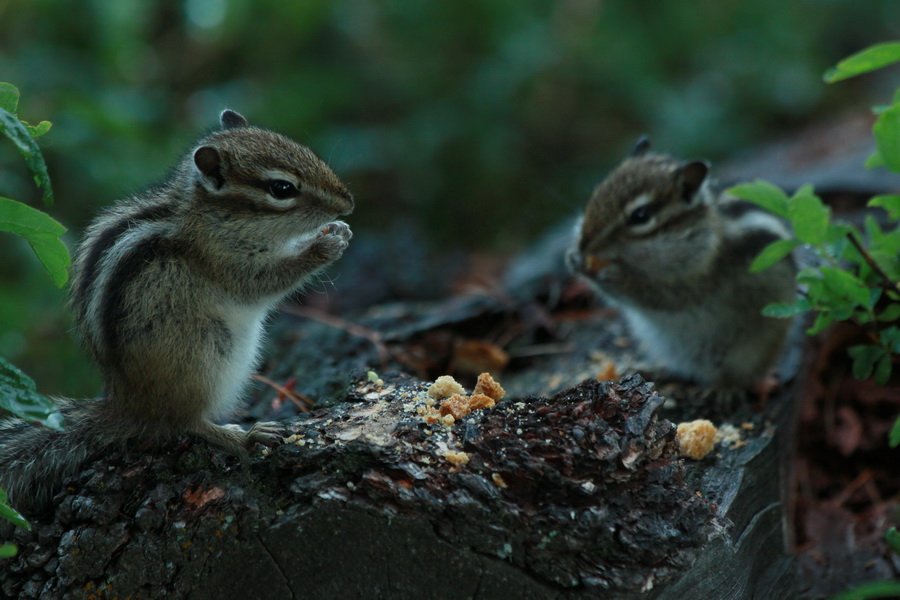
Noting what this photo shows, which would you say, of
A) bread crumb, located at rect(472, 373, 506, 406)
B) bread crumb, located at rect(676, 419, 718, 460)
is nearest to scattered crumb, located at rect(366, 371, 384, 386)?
bread crumb, located at rect(472, 373, 506, 406)

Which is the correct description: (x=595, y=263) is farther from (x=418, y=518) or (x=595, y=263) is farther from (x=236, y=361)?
(x=418, y=518)

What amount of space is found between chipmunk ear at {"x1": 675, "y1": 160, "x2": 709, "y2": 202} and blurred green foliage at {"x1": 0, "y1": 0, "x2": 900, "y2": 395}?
218cm

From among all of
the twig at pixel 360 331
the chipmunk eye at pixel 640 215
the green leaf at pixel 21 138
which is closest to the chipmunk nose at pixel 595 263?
the chipmunk eye at pixel 640 215

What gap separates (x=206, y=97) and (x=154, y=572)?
168 inches

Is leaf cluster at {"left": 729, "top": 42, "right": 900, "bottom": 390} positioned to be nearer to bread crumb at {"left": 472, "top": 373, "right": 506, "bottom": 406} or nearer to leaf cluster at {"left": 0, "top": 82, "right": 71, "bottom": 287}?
bread crumb at {"left": 472, "top": 373, "right": 506, "bottom": 406}

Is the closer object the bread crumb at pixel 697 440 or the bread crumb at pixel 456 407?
the bread crumb at pixel 456 407

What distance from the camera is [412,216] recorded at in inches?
257

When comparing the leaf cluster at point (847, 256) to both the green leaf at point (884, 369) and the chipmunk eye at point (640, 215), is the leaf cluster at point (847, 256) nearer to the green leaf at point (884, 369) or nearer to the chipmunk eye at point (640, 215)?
the green leaf at point (884, 369)

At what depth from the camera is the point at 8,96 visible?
1979mm

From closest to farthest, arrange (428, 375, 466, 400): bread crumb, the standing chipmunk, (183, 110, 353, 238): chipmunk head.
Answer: (428, 375, 466, 400): bread crumb < (183, 110, 353, 238): chipmunk head < the standing chipmunk

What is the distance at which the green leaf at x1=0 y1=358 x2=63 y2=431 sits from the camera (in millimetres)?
1904

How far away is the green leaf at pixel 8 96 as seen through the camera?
197 centimetres

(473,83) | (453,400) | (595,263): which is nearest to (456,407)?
(453,400)

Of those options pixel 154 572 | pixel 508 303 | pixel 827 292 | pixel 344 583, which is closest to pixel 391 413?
pixel 344 583
